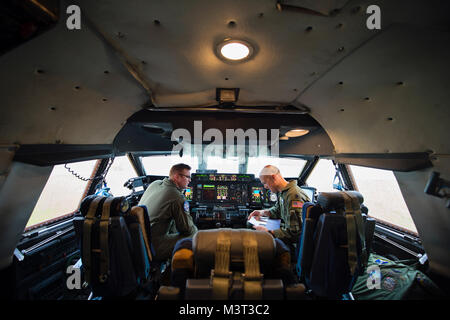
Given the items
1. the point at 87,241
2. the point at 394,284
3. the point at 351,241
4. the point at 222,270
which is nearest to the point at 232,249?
the point at 222,270

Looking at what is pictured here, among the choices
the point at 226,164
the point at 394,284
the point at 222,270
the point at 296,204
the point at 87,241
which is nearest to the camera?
the point at 222,270

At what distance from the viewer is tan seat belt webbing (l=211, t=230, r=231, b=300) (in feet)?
2.50

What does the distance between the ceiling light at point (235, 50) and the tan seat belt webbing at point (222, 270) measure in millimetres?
1231

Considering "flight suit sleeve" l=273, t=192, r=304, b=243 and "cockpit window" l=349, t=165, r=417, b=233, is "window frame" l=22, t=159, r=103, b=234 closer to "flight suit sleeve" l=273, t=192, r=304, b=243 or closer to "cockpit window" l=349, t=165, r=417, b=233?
"flight suit sleeve" l=273, t=192, r=304, b=243

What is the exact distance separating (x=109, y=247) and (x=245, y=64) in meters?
1.86

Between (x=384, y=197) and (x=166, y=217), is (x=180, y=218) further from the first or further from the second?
(x=384, y=197)

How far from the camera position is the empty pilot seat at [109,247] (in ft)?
4.03

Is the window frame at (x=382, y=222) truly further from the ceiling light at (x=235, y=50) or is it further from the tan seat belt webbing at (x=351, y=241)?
the ceiling light at (x=235, y=50)

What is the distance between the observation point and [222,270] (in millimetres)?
788

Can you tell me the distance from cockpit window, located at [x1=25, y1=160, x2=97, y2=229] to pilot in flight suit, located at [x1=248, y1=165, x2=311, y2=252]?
282cm

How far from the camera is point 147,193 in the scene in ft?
7.59

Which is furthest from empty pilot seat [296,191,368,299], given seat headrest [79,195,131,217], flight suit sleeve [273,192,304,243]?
seat headrest [79,195,131,217]

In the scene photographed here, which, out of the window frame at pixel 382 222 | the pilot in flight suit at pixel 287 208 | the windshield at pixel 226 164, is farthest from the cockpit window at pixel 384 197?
the pilot in flight suit at pixel 287 208

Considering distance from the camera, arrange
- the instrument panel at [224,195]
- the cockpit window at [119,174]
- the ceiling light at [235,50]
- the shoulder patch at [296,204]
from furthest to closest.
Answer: the instrument panel at [224,195] → the cockpit window at [119,174] → the shoulder patch at [296,204] → the ceiling light at [235,50]
